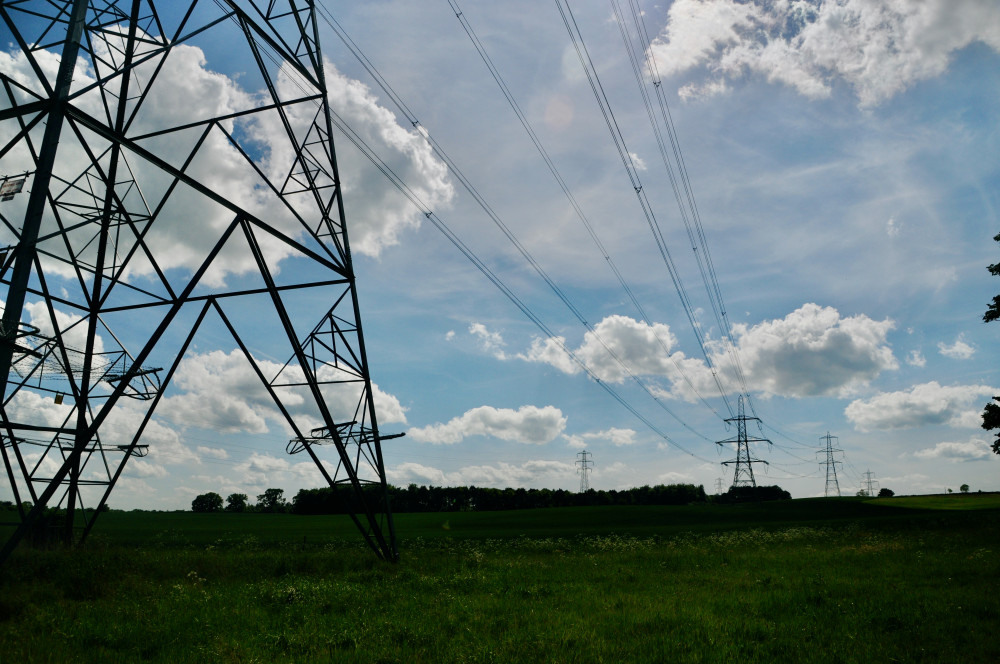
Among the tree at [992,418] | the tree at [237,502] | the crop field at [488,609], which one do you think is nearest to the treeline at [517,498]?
the tree at [237,502]

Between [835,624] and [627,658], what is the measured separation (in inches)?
200

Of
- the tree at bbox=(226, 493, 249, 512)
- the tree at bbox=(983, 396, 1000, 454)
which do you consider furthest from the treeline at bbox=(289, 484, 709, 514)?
the tree at bbox=(983, 396, 1000, 454)

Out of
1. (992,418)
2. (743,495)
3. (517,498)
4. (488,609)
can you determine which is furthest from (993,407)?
(517,498)

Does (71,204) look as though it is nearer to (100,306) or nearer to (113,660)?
(100,306)

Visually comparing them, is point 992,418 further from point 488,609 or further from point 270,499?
point 270,499

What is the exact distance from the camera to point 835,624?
11.2 m

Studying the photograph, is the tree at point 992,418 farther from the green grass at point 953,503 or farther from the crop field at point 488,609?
the green grass at point 953,503

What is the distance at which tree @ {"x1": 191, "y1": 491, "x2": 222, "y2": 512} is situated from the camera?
424 ft

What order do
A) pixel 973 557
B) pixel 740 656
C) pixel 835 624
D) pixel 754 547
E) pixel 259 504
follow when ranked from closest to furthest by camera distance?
pixel 740 656, pixel 835 624, pixel 973 557, pixel 754 547, pixel 259 504

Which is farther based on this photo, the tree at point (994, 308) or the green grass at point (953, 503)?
the green grass at point (953, 503)

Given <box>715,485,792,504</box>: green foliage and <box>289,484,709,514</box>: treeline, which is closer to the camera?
<box>715,485,792,504</box>: green foliage

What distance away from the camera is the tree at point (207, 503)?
12938 cm

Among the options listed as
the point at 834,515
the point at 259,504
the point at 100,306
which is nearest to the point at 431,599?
the point at 100,306

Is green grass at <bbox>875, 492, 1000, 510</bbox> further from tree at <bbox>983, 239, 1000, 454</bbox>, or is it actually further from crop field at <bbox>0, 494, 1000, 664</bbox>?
crop field at <bbox>0, 494, 1000, 664</bbox>
